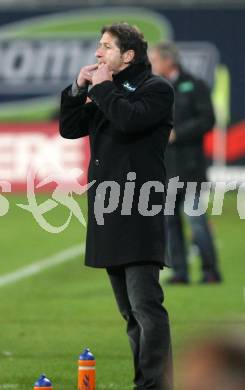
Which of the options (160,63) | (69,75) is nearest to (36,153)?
(69,75)

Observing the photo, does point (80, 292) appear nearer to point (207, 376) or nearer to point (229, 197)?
point (207, 376)

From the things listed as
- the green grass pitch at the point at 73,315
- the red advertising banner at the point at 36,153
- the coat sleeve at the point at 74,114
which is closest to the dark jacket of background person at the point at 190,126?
the green grass pitch at the point at 73,315

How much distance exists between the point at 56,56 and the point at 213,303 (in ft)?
55.8

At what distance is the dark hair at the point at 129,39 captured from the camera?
6203mm

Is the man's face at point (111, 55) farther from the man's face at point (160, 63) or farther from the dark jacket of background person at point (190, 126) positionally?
the dark jacket of background person at point (190, 126)

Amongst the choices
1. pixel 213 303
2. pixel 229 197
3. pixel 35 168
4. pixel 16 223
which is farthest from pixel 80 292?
pixel 229 197

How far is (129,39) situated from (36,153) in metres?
20.1

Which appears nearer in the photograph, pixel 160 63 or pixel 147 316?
pixel 147 316

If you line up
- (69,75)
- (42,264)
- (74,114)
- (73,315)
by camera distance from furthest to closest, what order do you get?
(69,75) → (42,264) → (73,315) → (74,114)

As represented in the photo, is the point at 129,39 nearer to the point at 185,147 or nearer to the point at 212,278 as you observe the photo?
the point at 185,147

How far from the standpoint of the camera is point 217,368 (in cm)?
224

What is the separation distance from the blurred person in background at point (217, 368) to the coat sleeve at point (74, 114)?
416 cm

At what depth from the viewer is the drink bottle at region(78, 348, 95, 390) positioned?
5.95 meters

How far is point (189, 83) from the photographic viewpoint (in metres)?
12.8
